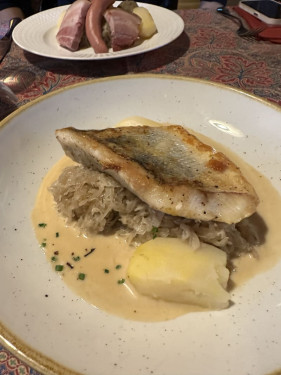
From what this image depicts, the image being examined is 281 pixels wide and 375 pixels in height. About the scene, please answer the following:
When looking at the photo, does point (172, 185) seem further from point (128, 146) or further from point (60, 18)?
point (60, 18)

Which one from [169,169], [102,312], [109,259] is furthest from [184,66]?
[102,312]

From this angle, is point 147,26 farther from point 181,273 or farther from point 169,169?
point 181,273

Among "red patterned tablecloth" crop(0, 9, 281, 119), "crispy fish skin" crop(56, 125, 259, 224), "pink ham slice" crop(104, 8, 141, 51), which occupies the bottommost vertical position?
"red patterned tablecloth" crop(0, 9, 281, 119)

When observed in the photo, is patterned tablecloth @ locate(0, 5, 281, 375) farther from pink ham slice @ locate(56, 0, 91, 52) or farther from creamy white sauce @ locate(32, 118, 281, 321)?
creamy white sauce @ locate(32, 118, 281, 321)

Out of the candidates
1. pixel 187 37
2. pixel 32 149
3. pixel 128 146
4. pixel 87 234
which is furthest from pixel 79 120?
pixel 187 37

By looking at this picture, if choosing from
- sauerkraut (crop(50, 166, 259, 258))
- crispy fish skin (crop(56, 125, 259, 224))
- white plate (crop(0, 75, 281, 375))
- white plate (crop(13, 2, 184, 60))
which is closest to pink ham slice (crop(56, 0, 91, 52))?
white plate (crop(13, 2, 184, 60))

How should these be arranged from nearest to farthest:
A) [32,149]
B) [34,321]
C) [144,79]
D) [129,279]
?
[34,321] < [129,279] < [32,149] < [144,79]

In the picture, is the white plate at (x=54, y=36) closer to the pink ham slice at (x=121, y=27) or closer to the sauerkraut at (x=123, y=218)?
the pink ham slice at (x=121, y=27)
